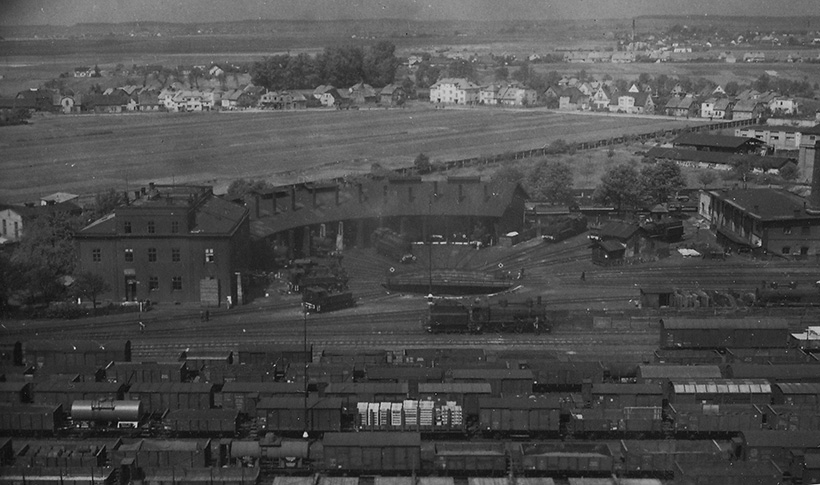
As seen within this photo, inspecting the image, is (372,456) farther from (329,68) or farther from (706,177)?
(329,68)

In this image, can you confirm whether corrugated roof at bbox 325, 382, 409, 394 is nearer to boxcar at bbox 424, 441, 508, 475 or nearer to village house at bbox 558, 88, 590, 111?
boxcar at bbox 424, 441, 508, 475

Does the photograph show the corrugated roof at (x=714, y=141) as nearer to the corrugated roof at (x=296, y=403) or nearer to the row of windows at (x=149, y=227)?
the row of windows at (x=149, y=227)

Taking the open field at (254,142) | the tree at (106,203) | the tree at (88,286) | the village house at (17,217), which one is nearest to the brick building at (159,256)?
the tree at (88,286)

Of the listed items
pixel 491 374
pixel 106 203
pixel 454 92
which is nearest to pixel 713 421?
pixel 491 374

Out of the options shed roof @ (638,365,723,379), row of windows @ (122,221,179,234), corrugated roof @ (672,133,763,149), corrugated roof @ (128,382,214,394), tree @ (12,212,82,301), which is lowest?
shed roof @ (638,365,723,379)

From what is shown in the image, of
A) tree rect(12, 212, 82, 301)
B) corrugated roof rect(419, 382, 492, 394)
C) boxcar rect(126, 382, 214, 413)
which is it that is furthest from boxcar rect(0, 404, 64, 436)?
tree rect(12, 212, 82, 301)

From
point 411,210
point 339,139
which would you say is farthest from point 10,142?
point 411,210

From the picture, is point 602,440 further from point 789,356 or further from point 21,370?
point 21,370
